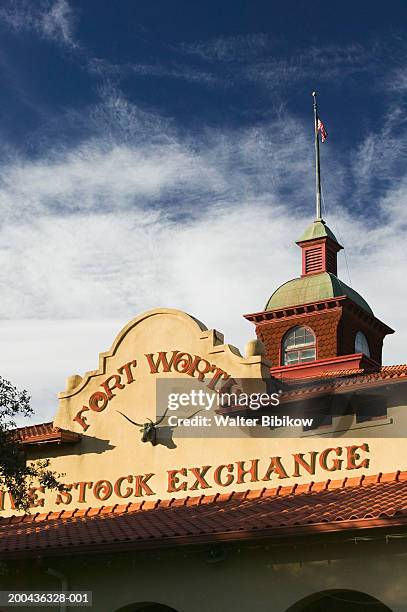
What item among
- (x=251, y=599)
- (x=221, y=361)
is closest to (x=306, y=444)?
(x=221, y=361)

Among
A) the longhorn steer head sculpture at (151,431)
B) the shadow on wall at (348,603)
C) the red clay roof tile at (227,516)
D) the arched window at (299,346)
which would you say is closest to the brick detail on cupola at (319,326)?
the arched window at (299,346)

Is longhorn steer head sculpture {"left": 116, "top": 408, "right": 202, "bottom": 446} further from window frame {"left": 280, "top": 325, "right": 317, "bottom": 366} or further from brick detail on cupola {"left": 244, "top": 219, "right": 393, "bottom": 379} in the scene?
window frame {"left": 280, "top": 325, "right": 317, "bottom": 366}

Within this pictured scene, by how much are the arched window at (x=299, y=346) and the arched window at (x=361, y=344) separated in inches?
71.3

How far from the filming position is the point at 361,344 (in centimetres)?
3444

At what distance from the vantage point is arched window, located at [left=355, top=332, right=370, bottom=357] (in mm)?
34094

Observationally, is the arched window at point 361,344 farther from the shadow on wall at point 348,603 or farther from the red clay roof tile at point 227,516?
the shadow on wall at point 348,603

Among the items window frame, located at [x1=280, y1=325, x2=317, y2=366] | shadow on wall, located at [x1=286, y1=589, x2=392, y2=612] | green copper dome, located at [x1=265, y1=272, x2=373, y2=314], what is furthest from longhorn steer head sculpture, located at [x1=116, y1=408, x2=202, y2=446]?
green copper dome, located at [x1=265, y1=272, x2=373, y2=314]

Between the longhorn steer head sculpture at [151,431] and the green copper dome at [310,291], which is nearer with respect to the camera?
the longhorn steer head sculpture at [151,431]

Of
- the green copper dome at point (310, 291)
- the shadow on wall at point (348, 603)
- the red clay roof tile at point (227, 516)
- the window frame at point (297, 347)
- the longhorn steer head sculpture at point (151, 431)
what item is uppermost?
the green copper dome at point (310, 291)

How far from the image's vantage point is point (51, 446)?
2245 cm

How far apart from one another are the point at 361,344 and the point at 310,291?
261 centimetres

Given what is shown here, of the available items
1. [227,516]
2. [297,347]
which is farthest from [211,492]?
[297,347]

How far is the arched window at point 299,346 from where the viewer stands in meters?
32.8

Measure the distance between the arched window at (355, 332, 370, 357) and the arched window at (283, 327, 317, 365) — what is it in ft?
5.94
